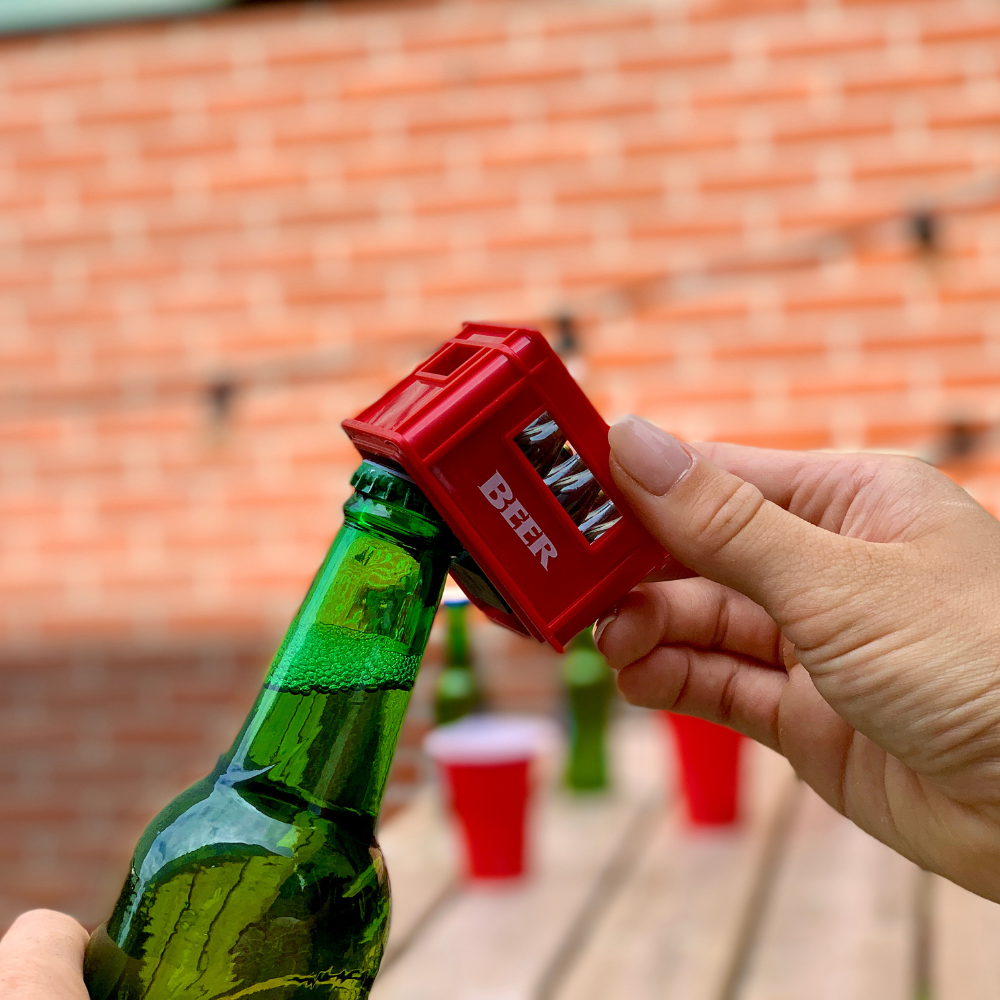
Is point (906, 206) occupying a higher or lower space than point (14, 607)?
higher

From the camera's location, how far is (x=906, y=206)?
2006mm

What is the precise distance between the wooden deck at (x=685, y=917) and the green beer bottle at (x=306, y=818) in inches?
13.7

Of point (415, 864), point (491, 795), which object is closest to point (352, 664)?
point (491, 795)

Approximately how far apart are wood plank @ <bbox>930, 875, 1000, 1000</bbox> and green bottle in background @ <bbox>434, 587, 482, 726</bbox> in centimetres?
53

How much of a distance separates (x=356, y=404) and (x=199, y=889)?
1.68m

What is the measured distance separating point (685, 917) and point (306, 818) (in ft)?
1.79

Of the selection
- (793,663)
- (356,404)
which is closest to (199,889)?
(793,663)

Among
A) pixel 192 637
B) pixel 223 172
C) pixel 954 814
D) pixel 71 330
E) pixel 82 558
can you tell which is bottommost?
pixel 192 637

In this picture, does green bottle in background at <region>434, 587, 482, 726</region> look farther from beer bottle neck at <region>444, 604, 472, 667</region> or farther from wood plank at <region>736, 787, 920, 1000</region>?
wood plank at <region>736, 787, 920, 1000</region>

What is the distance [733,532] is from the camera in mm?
588

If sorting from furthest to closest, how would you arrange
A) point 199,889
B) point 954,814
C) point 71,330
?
point 71,330 → point 954,814 → point 199,889

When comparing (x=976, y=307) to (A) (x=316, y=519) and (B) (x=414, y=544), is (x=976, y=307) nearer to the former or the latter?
(A) (x=316, y=519)

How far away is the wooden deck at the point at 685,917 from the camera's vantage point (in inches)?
34.4

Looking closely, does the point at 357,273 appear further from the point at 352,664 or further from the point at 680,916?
the point at 352,664
